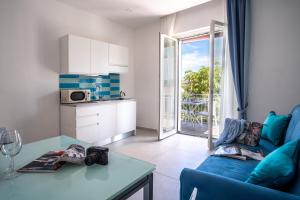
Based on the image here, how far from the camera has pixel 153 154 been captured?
3061mm

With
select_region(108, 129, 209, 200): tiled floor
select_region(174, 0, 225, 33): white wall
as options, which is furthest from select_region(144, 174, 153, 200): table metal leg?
select_region(174, 0, 225, 33): white wall

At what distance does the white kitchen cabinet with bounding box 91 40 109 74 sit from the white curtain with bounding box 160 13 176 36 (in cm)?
142

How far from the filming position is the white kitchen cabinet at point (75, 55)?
3.11 meters

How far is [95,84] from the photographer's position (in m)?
3.98

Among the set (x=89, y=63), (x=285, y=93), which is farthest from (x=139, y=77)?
(x=285, y=93)

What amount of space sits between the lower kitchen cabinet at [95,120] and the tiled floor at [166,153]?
0.32 metres

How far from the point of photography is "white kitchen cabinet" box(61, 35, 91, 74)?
122 inches

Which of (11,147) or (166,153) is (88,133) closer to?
(166,153)

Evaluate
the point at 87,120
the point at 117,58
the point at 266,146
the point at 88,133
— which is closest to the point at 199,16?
the point at 117,58

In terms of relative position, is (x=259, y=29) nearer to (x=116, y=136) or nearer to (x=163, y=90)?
(x=163, y=90)

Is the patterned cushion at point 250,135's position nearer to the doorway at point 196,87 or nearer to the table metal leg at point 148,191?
the table metal leg at point 148,191

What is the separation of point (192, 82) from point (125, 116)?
110 inches

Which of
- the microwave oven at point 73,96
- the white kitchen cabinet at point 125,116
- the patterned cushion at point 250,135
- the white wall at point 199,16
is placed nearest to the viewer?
the patterned cushion at point 250,135

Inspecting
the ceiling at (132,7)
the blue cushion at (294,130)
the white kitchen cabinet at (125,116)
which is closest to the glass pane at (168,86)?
the ceiling at (132,7)
